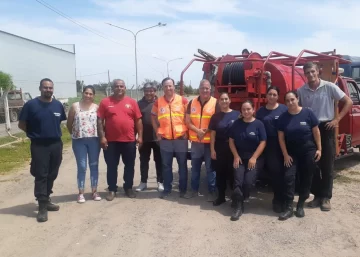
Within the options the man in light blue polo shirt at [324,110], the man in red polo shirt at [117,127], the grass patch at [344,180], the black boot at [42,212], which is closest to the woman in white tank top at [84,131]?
the man in red polo shirt at [117,127]

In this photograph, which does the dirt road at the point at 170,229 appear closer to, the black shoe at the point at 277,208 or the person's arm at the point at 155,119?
Answer: the black shoe at the point at 277,208

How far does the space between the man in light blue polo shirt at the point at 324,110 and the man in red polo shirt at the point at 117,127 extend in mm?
2486

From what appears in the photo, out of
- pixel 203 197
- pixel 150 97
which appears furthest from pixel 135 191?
pixel 150 97

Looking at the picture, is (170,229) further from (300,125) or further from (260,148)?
(300,125)

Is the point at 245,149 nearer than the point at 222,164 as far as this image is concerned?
Yes

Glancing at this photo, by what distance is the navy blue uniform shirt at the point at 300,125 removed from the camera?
191 inches

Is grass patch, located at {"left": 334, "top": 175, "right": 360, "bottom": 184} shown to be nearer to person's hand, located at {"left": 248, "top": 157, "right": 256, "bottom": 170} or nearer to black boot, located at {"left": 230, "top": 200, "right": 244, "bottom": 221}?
person's hand, located at {"left": 248, "top": 157, "right": 256, "bottom": 170}

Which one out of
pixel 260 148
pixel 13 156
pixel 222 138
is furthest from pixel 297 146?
pixel 13 156

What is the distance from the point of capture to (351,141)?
23.6 feet

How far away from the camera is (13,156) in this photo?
9.83m

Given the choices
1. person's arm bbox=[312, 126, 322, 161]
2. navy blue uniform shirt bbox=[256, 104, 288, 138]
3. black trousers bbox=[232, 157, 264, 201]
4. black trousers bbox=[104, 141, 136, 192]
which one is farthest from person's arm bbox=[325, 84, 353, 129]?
black trousers bbox=[104, 141, 136, 192]

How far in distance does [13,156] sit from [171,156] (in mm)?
5700

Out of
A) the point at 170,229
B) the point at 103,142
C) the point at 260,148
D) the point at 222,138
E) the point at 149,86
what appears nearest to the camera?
the point at 170,229

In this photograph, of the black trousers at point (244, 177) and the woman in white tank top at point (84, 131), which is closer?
the black trousers at point (244, 177)
